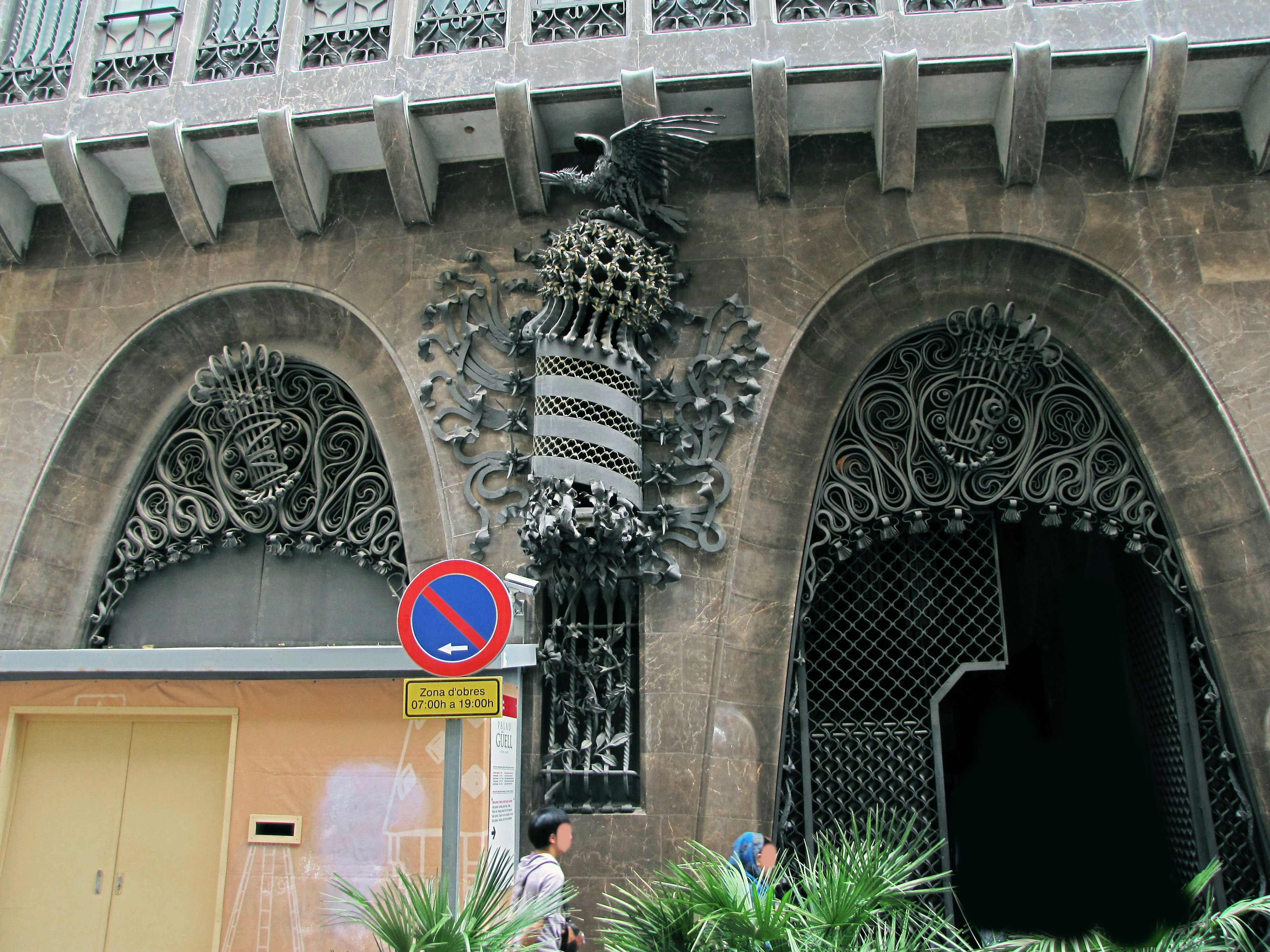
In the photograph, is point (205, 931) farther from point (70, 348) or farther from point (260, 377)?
point (70, 348)

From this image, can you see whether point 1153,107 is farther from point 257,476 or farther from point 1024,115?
point 257,476

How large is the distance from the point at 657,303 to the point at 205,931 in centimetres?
540

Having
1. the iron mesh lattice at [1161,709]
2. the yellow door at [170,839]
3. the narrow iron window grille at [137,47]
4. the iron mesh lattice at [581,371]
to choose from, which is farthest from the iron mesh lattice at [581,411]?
the iron mesh lattice at [1161,709]

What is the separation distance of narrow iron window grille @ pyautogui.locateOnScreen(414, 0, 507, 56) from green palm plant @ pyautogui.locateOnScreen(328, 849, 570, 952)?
6749mm

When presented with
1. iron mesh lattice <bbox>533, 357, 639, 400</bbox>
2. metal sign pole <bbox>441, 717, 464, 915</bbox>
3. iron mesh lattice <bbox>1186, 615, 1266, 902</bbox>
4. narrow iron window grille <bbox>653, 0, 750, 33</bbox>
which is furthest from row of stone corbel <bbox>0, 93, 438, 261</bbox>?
iron mesh lattice <bbox>1186, 615, 1266, 902</bbox>

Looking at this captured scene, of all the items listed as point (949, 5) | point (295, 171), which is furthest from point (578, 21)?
point (949, 5)

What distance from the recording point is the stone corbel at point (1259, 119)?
7.81 m

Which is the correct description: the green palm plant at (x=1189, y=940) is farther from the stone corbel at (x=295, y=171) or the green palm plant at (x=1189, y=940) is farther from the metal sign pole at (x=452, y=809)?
the stone corbel at (x=295, y=171)

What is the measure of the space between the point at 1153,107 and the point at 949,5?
179 centimetres

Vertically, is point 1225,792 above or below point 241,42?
below

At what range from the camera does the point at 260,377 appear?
9.20 meters

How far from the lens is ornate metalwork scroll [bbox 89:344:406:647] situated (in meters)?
8.84

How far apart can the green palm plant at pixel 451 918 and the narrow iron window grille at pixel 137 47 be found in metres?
7.67

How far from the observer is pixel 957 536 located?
887cm
